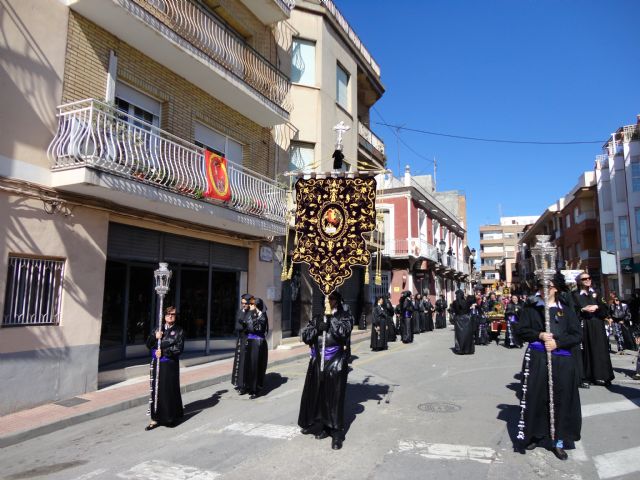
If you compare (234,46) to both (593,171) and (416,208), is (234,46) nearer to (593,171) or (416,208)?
(416,208)

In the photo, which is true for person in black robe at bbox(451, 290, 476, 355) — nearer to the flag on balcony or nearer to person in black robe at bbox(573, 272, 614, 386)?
person in black robe at bbox(573, 272, 614, 386)

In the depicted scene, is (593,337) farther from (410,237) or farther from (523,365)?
(410,237)

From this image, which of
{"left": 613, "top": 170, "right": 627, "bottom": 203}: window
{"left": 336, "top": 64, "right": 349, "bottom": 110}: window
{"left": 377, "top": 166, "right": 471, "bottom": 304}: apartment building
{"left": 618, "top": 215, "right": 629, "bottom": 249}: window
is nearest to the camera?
{"left": 336, "top": 64, "right": 349, "bottom": 110}: window

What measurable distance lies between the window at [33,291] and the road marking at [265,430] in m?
3.93

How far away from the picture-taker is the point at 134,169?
30.0ft

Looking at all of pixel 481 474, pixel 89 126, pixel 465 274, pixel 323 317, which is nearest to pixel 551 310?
pixel 481 474

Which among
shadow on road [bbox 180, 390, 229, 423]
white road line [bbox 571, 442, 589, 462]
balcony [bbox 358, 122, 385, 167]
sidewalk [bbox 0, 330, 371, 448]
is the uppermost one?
balcony [bbox 358, 122, 385, 167]

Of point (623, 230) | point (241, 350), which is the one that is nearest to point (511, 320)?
point (241, 350)

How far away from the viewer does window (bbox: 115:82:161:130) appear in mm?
10383

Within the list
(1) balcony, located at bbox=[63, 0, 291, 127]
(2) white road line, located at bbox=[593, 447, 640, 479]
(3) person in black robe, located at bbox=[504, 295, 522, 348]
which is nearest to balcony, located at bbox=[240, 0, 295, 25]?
(1) balcony, located at bbox=[63, 0, 291, 127]

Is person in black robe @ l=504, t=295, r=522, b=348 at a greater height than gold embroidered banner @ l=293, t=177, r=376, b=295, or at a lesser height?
lesser

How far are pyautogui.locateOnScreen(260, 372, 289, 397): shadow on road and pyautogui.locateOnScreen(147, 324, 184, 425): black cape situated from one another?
7.34 feet

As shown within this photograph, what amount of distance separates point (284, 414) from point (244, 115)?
972 centimetres

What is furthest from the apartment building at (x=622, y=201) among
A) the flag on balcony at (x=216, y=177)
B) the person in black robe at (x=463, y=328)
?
the flag on balcony at (x=216, y=177)
